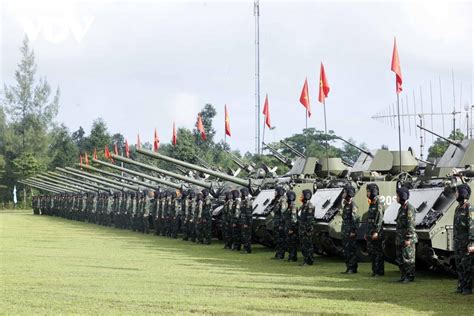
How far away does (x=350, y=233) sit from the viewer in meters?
16.8

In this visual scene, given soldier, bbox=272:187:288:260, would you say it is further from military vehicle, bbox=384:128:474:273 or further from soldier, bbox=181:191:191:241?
soldier, bbox=181:191:191:241

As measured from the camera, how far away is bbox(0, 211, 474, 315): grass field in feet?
37.9

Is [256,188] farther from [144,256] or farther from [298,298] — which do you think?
[298,298]

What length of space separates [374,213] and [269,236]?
27.5 ft

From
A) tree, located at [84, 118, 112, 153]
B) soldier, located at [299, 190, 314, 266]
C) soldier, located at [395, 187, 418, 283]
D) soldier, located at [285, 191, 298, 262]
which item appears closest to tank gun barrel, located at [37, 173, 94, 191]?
tree, located at [84, 118, 112, 153]

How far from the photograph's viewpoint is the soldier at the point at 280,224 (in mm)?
20453

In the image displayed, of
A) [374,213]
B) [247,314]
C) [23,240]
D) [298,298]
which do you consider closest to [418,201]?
[374,213]

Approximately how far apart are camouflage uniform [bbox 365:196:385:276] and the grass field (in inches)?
10.4

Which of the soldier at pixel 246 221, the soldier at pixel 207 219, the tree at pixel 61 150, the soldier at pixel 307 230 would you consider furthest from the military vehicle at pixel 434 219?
the tree at pixel 61 150

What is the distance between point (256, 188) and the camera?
27766 mm

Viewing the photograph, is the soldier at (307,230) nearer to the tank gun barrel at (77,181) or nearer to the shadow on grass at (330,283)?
the shadow on grass at (330,283)

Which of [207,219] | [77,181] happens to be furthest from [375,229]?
[77,181]

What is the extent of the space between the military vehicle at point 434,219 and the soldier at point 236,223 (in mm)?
7368

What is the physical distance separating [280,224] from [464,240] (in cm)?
759
